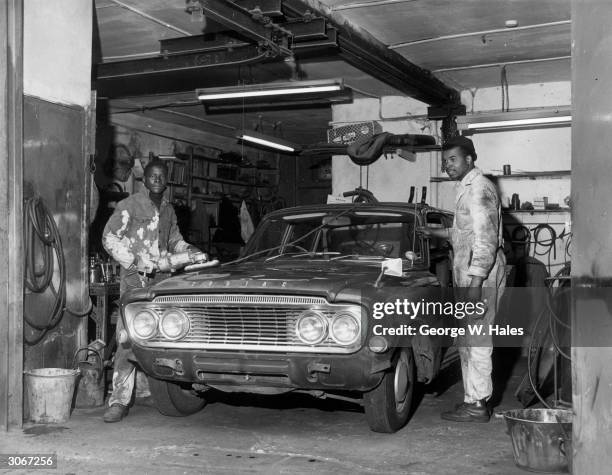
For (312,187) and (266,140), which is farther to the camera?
(312,187)

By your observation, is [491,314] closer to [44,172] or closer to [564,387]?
[564,387]

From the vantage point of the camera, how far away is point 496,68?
10.1m

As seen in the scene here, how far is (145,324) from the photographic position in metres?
5.16

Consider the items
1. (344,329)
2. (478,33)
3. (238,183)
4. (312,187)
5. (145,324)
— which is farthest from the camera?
(312,187)

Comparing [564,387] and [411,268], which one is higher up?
[411,268]

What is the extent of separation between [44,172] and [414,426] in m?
3.29

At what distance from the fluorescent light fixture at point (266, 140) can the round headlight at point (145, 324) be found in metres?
5.41

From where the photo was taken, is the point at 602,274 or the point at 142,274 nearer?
the point at 602,274

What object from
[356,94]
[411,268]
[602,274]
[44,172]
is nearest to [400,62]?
[356,94]

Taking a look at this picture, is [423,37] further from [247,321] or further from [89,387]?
[89,387]

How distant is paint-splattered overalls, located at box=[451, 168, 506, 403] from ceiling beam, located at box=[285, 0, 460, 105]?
2.66m

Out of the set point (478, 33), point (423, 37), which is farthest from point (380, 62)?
point (478, 33)

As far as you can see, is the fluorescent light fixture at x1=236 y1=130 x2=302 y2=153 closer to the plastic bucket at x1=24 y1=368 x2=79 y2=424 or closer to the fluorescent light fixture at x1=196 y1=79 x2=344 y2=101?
the fluorescent light fixture at x1=196 y1=79 x2=344 y2=101

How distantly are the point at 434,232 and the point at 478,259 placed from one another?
528 millimetres
